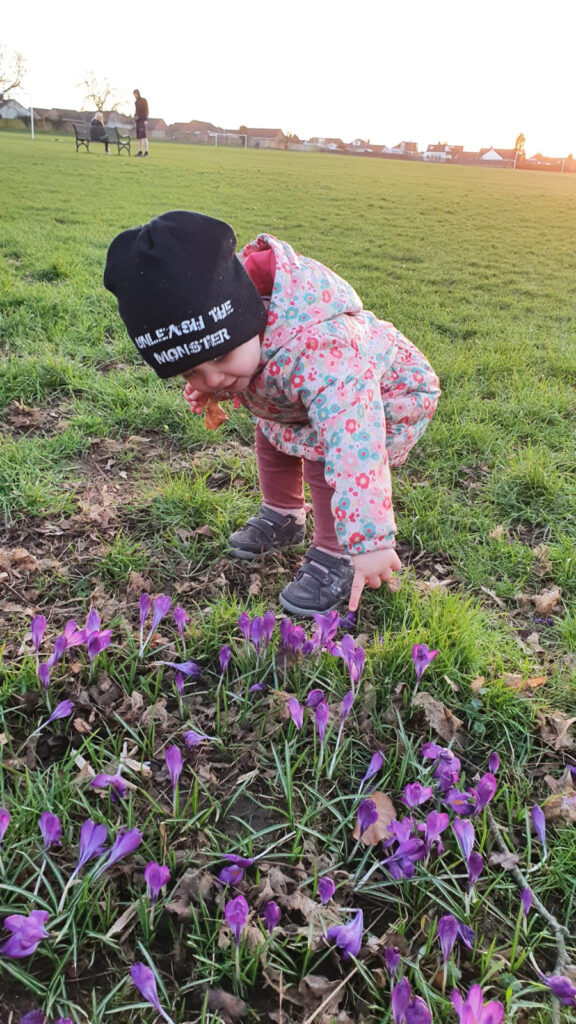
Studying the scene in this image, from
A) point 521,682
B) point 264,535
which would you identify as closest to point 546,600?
point 521,682

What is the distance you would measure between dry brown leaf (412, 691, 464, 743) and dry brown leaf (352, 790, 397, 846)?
1.10ft

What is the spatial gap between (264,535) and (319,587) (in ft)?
1.40

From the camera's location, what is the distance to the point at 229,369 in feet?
7.53

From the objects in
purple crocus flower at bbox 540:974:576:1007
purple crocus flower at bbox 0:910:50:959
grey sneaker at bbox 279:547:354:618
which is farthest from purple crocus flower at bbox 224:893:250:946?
grey sneaker at bbox 279:547:354:618

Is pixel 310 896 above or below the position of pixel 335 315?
below

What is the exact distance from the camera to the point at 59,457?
378 cm

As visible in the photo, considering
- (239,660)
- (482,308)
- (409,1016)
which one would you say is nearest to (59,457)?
(239,660)

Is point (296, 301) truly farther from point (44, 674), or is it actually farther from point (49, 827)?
point (49, 827)

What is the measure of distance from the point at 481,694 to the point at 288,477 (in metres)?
1.31

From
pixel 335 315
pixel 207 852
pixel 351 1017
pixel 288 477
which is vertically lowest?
pixel 351 1017

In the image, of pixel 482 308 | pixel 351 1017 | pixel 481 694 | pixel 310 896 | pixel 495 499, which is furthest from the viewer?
pixel 482 308

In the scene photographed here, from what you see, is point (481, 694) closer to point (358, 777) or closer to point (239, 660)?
point (358, 777)

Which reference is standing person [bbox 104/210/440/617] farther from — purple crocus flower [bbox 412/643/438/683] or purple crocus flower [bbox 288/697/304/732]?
purple crocus flower [bbox 288/697/304/732]

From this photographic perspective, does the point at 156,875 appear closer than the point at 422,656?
Yes
